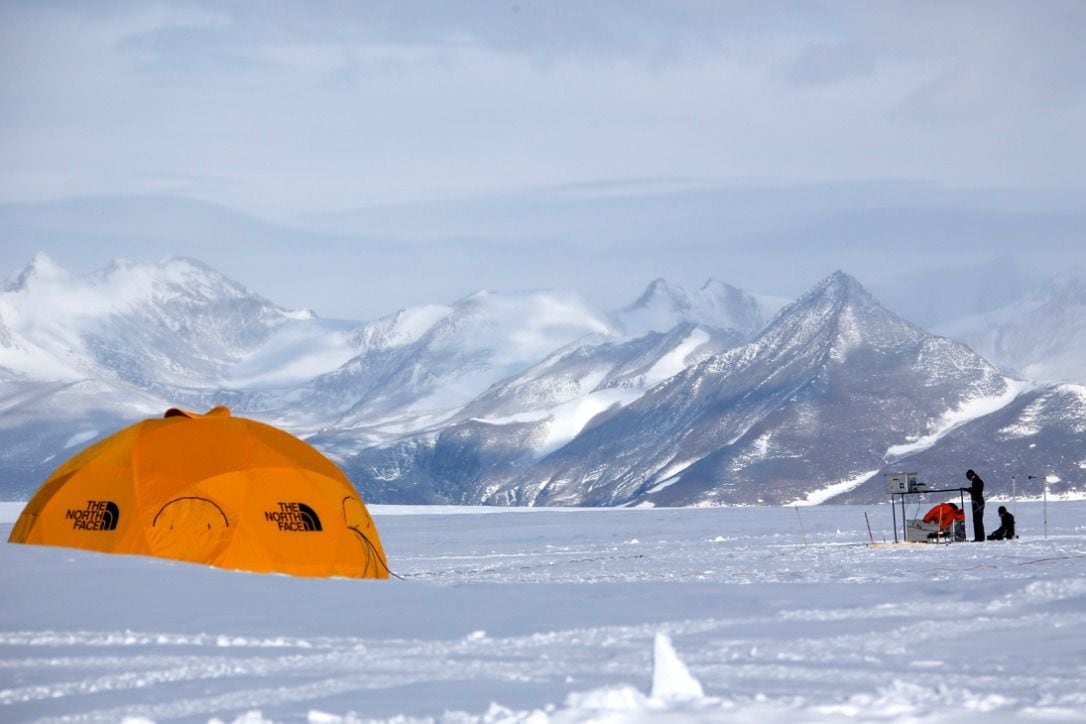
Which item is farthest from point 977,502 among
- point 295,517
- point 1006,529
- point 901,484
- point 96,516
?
point 96,516

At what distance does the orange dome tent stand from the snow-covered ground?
2.65 meters

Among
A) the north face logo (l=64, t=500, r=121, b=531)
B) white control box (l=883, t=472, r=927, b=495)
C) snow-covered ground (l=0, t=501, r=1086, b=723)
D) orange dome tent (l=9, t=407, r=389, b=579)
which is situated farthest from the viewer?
white control box (l=883, t=472, r=927, b=495)

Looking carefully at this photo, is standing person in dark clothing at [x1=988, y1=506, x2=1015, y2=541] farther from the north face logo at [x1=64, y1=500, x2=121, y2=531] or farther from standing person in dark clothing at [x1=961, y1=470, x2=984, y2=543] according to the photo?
the north face logo at [x1=64, y1=500, x2=121, y2=531]

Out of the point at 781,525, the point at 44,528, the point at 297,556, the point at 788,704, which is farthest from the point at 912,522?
the point at 788,704

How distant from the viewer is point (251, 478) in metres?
30.1

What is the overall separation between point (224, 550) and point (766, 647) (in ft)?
43.5

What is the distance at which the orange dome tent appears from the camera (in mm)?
29203

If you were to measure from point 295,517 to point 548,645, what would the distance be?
1203 cm

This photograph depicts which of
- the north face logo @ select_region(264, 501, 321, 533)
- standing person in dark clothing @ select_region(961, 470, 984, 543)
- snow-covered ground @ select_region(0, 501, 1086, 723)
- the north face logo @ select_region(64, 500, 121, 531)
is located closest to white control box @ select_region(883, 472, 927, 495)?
standing person in dark clothing @ select_region(961, 470, 984, 543)


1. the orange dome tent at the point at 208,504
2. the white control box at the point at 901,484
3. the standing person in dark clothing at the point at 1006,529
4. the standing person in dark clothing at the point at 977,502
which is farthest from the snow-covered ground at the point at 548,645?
the white control box at the point at 901,484

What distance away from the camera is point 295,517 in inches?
1195

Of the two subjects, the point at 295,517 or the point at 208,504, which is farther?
the point at 295,517

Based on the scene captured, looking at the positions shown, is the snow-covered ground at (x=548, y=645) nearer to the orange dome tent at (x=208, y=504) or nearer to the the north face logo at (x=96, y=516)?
the orange dome tent at (x=208, y=504)

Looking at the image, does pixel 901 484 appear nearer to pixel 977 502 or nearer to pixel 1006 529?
pixel 977 502
